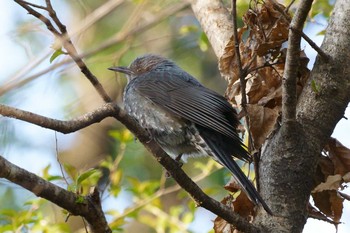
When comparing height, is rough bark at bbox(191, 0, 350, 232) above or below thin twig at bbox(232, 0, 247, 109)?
below

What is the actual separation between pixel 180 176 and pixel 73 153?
18.9 ft

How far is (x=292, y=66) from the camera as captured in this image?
11.6 ft

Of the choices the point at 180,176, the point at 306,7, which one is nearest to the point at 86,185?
the point at 180,176

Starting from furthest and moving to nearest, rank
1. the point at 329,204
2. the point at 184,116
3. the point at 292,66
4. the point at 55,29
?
the point at 184,116 < the point at 329,204 < the point at 292,66 < the point at 55,29

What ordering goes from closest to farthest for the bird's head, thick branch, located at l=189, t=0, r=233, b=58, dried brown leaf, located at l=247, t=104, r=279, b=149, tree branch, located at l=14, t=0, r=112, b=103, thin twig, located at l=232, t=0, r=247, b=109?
tree branch, located at l=14, t=0, r=112, b=103 < thin twig, located at l=232, t=0, r=247, b=109 < dried brown leaf, located at l=247, t=104, r=279, b=149 < thick branch, located at l=189, t=0, r=233, b=58 < the bird's head

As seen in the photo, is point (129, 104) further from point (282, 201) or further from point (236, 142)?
point (282, 201)

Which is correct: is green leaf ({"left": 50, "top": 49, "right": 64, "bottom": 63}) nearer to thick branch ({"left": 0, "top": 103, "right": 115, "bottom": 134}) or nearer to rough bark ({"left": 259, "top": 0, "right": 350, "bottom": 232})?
thick branch ({"left": 0, "top": 103, "right": 115, "bottom": 134})

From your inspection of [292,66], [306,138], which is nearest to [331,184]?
[306,138]

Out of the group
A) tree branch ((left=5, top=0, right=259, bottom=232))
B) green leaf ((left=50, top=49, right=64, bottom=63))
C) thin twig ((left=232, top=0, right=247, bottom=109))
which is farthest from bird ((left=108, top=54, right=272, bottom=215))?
green leaf ((left=50, top=49, right=64, bottom=63))

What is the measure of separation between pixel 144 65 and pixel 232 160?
Result: 2.30 m

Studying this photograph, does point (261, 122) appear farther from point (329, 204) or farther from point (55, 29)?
point (55, 29)

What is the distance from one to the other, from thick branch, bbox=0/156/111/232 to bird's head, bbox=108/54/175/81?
9.66 ft

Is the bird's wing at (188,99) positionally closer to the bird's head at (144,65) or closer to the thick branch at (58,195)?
the bird's head at (144,65)

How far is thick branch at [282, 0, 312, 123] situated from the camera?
3393mm
